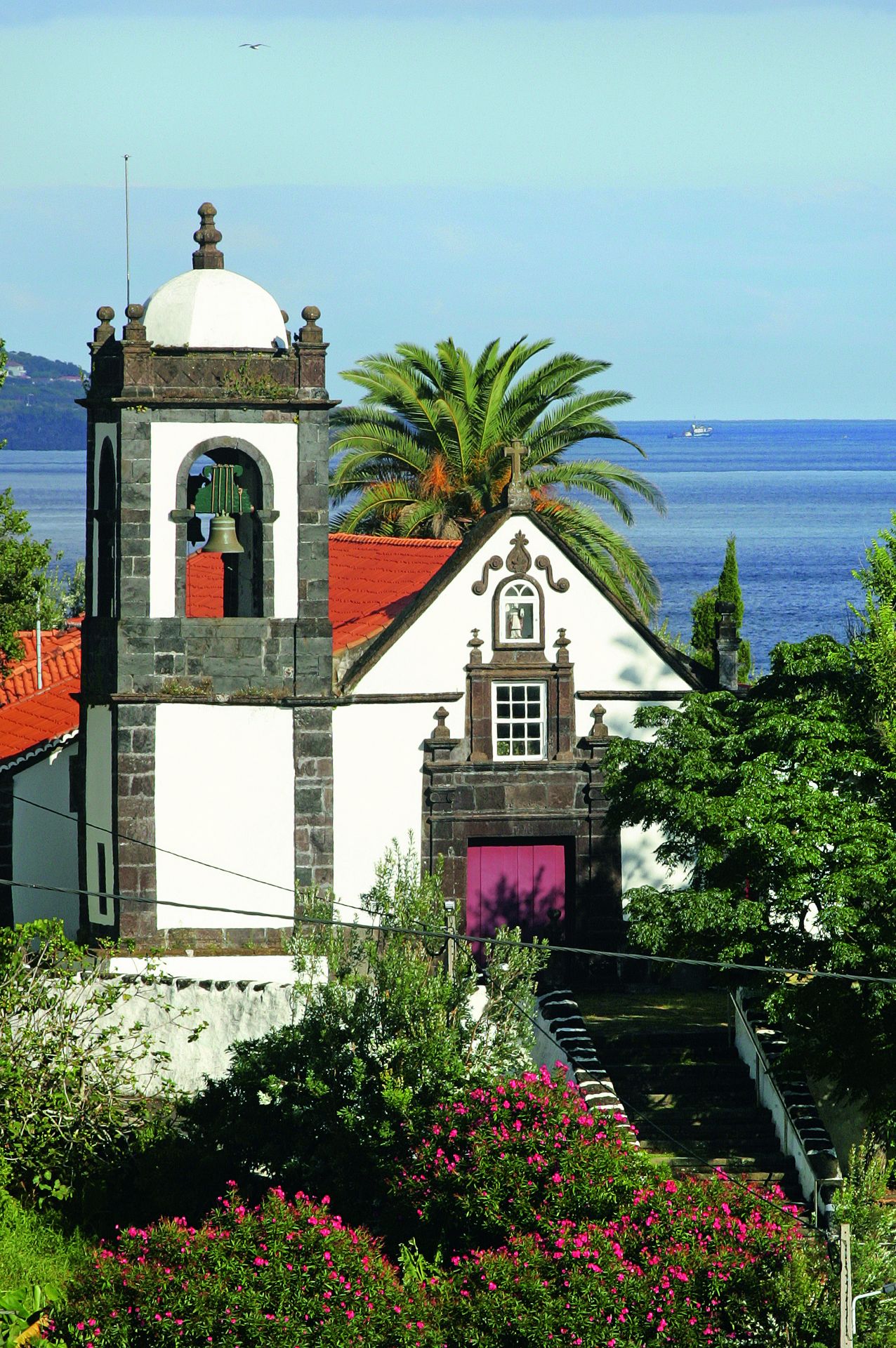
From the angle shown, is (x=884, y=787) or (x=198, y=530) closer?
(x=884, y=787)

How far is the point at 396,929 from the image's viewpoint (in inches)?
1002

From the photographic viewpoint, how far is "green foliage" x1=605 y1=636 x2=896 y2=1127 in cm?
2503

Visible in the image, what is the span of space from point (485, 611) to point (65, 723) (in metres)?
8.44

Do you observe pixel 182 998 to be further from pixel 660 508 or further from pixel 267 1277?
pixel 660 508

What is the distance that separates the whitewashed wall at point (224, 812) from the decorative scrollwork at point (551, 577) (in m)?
4.60

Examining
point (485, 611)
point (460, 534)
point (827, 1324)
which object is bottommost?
point (827, 1324)

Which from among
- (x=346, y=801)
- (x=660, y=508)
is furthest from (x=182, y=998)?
(x=660, y=508)

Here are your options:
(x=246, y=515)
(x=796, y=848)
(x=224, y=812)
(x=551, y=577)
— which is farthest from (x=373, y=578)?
(x=796, y=848)

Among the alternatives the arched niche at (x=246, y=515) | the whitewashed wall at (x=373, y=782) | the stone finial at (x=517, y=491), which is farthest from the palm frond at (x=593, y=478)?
the arched niche at (x=246, y=515)

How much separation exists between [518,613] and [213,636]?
Answer: 487 centimetres

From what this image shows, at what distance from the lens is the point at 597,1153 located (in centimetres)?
2197

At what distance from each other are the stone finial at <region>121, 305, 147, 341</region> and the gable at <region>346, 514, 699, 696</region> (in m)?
5.74

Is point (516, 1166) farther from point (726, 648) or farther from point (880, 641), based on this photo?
point (726, 648)

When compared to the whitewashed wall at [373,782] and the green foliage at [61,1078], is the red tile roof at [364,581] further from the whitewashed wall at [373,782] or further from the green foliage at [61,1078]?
the green foliage at [61,1078]
